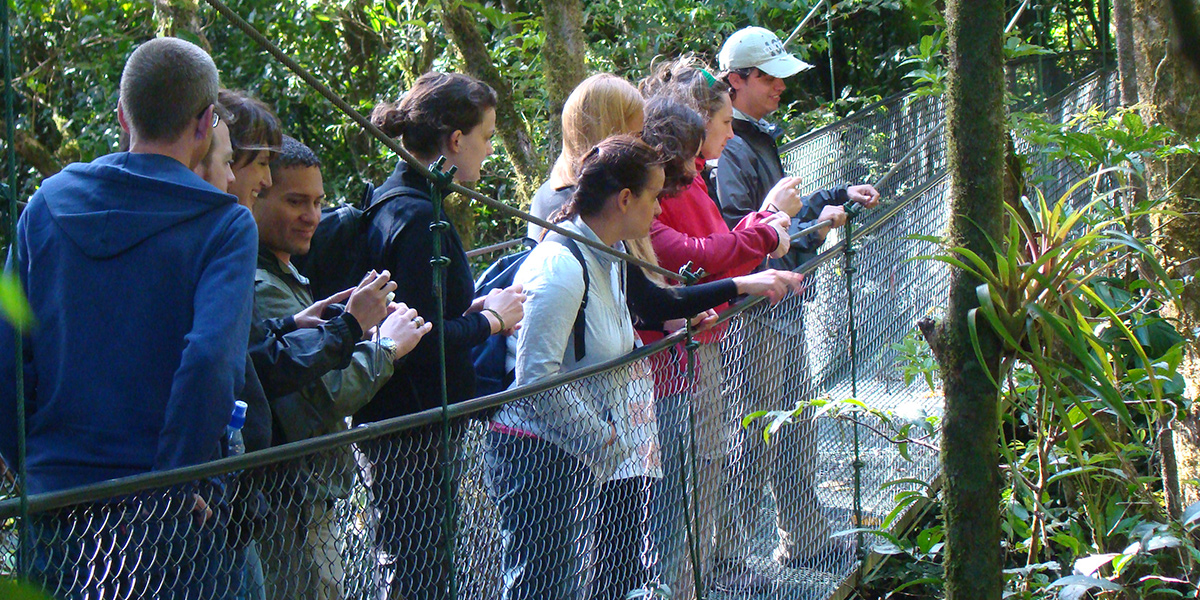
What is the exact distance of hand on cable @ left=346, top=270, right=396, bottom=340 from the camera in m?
1.74

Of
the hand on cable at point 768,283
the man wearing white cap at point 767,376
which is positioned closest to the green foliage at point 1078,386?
the man wearing white cap at point 767,376

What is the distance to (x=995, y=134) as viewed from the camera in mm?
1964

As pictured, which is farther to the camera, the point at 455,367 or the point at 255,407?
the point at 455,367

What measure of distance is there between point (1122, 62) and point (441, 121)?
8.38 ft

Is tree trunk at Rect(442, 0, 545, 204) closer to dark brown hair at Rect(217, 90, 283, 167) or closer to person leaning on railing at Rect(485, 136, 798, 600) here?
person leaning on railing at Rect(485, 136, 798, 600)

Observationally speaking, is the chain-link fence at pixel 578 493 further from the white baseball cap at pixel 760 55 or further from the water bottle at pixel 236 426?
the white baseball cap at pixel 760 55

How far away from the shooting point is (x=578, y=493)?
6.64 ft

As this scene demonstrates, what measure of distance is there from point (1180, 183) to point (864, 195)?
0.84 metres

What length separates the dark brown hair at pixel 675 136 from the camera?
8.18ft

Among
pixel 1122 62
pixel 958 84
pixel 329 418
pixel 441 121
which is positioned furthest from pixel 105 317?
pixel 1122 62

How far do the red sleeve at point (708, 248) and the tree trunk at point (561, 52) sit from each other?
6.61 feet

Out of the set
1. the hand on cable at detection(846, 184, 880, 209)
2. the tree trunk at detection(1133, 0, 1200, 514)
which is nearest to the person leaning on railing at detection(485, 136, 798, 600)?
the hand on cable at detection(846, 184, 880, 209)

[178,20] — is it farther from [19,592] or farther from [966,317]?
[19,592]

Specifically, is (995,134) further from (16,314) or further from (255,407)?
(16,314)
